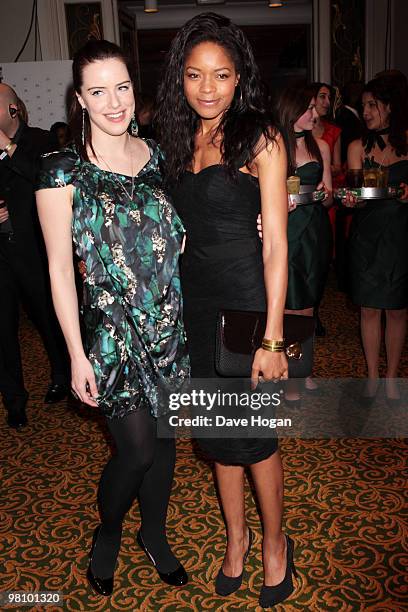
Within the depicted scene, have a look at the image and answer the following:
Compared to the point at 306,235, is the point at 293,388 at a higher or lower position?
lower

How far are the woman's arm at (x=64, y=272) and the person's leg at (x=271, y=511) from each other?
0.52 metres

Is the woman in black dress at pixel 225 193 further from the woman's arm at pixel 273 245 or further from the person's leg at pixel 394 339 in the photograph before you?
the person's leg at pixel 394 339

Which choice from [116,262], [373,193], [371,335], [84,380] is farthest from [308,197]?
[84,380]

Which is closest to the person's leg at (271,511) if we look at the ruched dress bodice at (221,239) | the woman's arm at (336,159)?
the ruched dress bodice at (221,239)

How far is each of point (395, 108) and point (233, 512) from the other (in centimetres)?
201

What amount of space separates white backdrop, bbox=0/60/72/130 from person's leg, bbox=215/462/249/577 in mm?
4828

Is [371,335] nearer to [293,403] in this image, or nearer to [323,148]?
[293,403]

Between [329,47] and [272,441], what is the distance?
21.2 feet

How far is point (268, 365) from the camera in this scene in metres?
1.69

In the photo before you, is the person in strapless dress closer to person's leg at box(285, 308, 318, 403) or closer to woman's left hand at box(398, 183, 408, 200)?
person's leg at box(285, 308, 318, 403)

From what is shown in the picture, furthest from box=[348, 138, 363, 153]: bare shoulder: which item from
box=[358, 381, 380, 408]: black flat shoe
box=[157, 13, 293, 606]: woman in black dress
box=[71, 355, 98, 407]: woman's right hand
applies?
box=[71, 355, 98, 407]: woman's right hand

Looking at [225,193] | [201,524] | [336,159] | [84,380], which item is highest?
[336,159]

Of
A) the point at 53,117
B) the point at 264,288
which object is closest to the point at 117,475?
the point at 264,288

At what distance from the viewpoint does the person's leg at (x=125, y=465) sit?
1.77 metres
